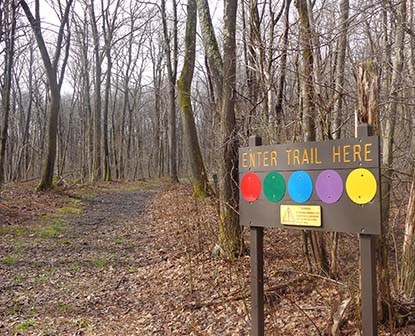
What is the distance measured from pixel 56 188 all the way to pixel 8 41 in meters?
5.10

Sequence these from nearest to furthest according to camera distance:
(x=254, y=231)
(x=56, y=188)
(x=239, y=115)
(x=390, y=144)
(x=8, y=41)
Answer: (x=254, y=231)
(x=390, y=144)
(x=239, y=115)
(x=8, y=41)
(x=56, y=188)

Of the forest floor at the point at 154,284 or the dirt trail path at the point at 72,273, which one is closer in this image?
the forest floor at the point at 154,284

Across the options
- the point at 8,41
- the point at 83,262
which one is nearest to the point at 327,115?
the point at 83,262

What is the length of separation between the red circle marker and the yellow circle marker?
715 millimetres

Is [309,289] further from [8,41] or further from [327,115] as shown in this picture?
[8,41]

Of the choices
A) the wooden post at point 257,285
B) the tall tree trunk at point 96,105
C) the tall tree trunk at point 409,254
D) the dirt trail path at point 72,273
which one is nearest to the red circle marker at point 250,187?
the wooden post at point 257,285

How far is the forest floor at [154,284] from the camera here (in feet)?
13.1

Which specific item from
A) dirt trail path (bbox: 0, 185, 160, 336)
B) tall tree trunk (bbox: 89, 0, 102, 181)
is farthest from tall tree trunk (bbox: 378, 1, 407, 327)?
tall tree trunk (bbox: 89, 0, 102, 181)

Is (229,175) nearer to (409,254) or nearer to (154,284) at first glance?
(154,284)

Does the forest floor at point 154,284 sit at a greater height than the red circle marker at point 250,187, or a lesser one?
lesser

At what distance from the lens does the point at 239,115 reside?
576 cm

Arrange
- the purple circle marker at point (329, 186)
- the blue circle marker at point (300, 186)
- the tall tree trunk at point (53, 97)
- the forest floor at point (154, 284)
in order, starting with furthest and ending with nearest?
the tall tree trunk at point (53, 97), the forest floor at point (154, 284), the blue circle marker at point (300, 186), the purple circle marker at point (329, 186)

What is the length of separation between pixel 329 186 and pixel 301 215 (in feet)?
0.92

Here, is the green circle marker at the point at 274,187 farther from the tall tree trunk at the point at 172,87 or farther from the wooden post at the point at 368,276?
the tall tree trunk at the point at 172,87
